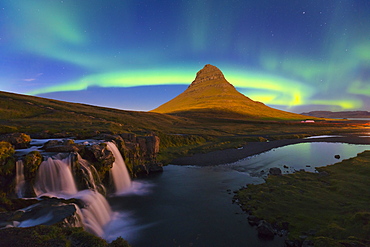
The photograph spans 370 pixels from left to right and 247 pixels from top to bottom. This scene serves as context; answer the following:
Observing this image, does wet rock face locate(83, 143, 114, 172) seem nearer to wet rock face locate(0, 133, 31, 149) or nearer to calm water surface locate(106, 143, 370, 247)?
calm water surface locate(106, 143, 370, 247)

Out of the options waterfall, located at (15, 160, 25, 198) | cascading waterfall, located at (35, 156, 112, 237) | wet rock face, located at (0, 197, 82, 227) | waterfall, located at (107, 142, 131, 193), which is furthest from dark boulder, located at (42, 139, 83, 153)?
wet rock face, located at (0, 197, 82, 227)

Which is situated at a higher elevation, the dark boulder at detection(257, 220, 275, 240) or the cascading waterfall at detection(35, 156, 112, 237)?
the cascading waterfall at detection(35, 156, 112, 237)

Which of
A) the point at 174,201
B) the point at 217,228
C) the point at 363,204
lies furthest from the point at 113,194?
the point at 363,204

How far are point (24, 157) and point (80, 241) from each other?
572 inches

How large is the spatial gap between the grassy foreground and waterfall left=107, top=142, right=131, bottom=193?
17.0 m

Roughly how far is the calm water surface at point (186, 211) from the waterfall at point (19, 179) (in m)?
8.86

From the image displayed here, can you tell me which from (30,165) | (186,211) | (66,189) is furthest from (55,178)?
(186,211)

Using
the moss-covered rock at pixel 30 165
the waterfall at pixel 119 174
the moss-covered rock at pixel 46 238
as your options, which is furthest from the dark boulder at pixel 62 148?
the moss-covered rock at pixel 46 238

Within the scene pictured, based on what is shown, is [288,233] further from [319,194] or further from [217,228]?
[319,194]

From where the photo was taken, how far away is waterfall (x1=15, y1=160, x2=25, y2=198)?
60.8 feet

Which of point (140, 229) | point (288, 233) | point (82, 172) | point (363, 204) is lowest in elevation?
point (140, 229)

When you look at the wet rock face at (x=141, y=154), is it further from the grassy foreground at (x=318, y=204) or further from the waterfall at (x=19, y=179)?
the grassy foreground at (x=318, y=204)

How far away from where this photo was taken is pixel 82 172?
23.3m

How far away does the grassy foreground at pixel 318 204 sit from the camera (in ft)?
51.0
